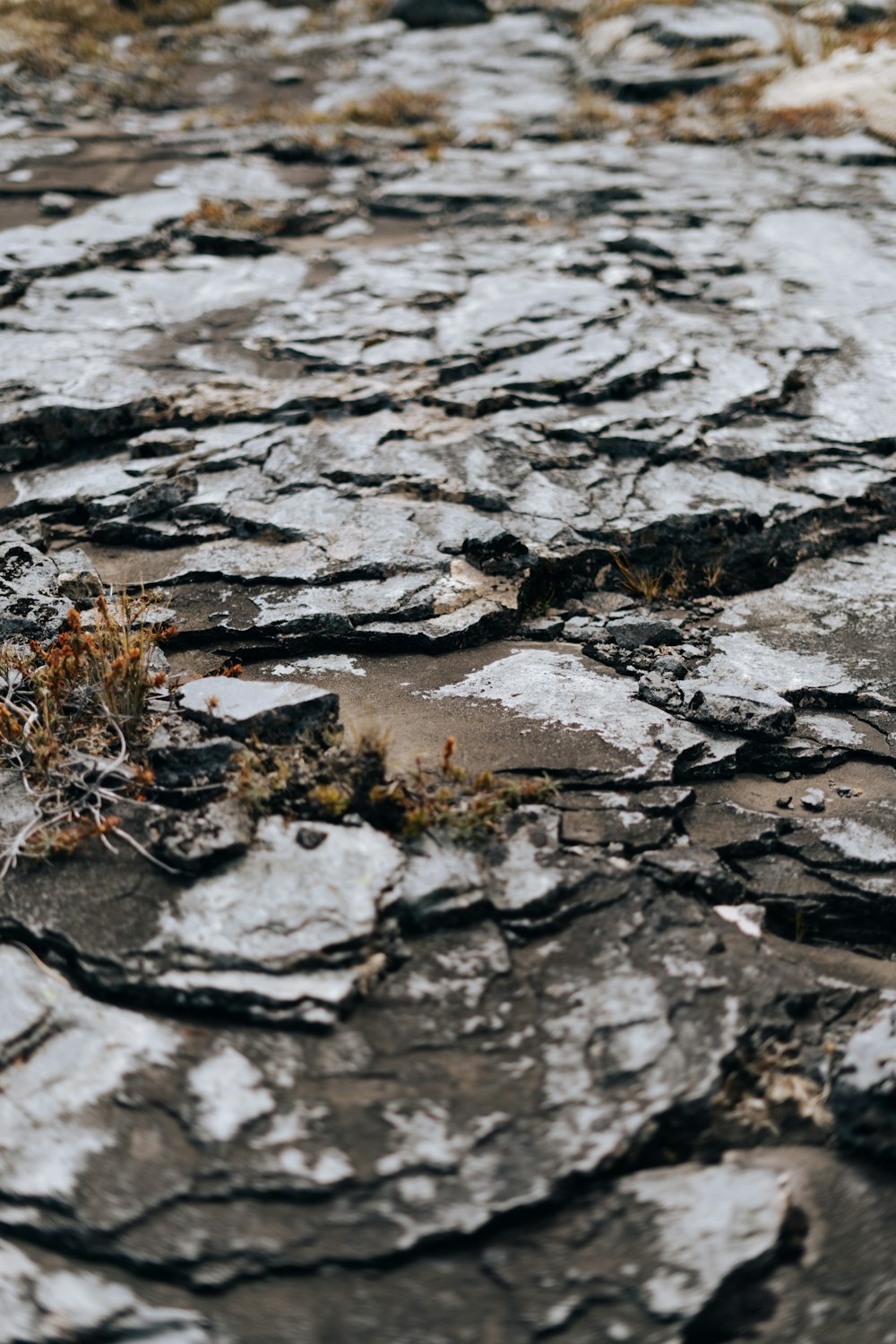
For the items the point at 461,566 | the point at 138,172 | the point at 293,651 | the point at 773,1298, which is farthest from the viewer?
the point at 138,172

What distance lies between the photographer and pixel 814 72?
11.1m

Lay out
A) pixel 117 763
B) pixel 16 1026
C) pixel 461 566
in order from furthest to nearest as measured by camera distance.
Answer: pixel 461 566, pixel 117 763, pixel 16 1026

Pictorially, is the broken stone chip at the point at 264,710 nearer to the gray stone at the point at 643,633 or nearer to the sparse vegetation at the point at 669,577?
the gray stone at the point at 643,633

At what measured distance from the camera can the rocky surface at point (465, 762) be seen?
228 centimetres

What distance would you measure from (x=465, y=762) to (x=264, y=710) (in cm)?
78

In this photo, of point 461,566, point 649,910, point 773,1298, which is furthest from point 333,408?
point 773,1298

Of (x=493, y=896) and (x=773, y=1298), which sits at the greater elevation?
(x=493, y=896)

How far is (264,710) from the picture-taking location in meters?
3.46

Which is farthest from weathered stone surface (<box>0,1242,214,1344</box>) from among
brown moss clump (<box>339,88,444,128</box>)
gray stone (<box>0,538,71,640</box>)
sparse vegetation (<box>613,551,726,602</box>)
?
brown moss clump (<box>339,88,444,128</box>)

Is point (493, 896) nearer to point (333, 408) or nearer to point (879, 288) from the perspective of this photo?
point (333, 408)

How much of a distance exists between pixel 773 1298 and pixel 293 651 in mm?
2989

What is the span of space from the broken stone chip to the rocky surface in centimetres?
2

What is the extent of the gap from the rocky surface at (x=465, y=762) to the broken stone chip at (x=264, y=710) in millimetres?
17

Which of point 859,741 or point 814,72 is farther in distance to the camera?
point 814,72
